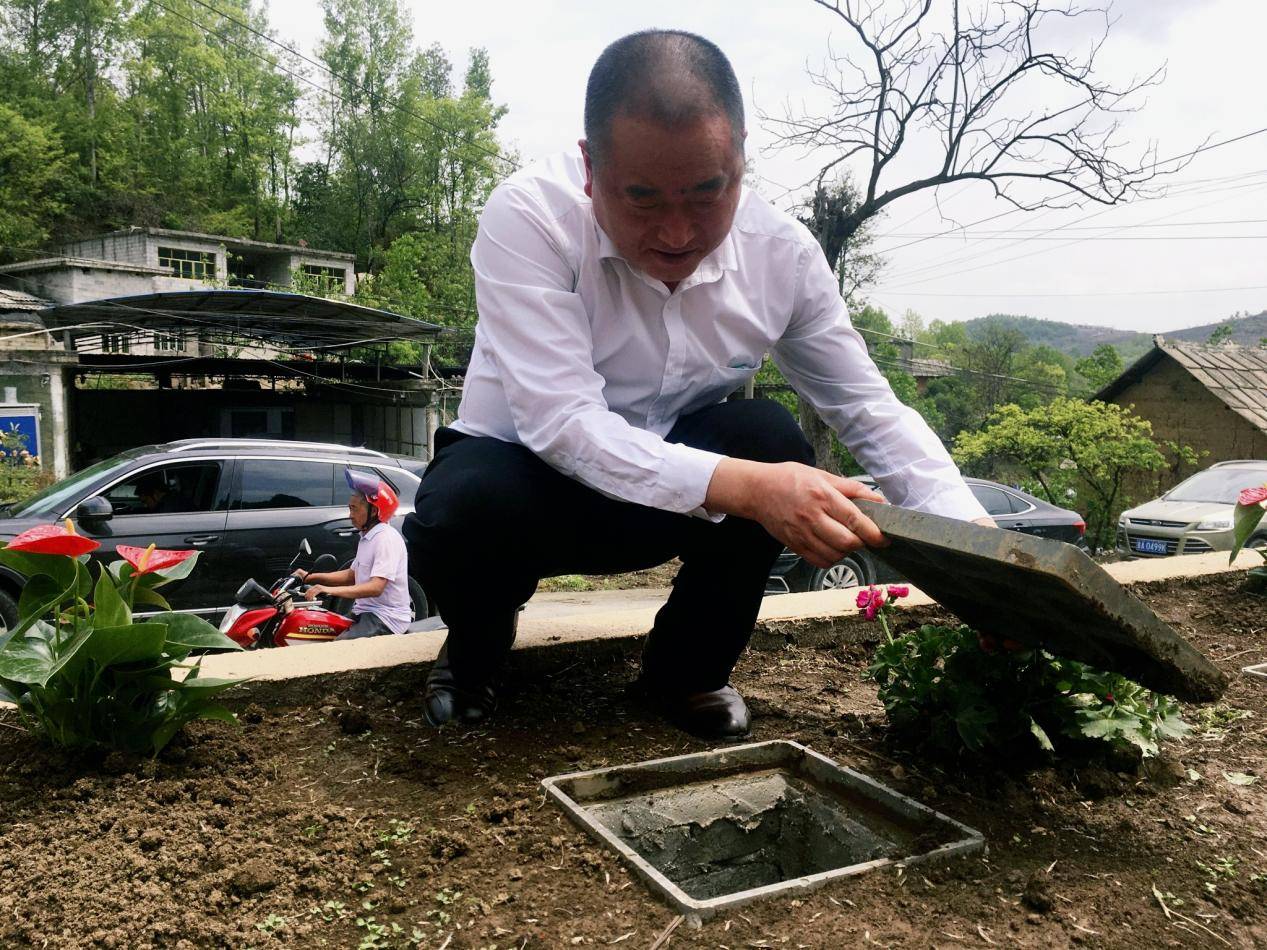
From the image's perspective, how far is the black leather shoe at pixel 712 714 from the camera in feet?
7.55

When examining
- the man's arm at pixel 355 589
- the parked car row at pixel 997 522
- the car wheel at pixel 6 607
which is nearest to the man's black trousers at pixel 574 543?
the man's arm at pixel 355 589

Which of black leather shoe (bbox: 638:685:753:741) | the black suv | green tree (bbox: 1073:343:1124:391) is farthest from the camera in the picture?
green tree (bbox: 1073:343:1124:391)

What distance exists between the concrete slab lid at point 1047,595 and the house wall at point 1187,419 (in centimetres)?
2409

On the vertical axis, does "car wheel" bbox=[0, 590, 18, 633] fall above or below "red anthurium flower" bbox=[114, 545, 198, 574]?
below

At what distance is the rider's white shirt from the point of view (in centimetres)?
532

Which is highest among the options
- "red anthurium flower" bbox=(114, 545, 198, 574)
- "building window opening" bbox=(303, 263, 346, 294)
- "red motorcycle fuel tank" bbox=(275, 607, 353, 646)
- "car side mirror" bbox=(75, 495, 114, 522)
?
"building window opening" bbox=(303, 263, 346, 294)

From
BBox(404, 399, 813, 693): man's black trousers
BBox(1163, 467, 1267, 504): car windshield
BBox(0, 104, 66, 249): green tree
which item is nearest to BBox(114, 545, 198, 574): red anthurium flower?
BBox(404, 399, 813, 693): man's black trousers

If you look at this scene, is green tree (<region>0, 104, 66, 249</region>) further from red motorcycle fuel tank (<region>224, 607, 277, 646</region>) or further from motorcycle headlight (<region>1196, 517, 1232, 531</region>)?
motorcycle headlight (<region>1196, 517, 1232, 531</region>)

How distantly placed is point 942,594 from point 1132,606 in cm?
52

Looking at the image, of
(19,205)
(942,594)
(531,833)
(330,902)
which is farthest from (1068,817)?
(19,205)

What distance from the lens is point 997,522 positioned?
1028cm

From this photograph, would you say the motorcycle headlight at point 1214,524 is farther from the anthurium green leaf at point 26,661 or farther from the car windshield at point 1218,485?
the anthurium green leaf at point 26,661

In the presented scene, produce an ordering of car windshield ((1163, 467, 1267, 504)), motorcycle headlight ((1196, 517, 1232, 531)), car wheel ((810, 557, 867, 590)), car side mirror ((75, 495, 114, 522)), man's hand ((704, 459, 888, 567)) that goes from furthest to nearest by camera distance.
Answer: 1. car windshield ((1163, 467, 1267, 504))
2. motorcycle headlight ((1196, 517, 1232, 531))
3. car wheel ((810, 557, 867, 590))
4. car side mirror ((75, 495, 114, 522))
5. man's hand ((704, 459, 888, 567))

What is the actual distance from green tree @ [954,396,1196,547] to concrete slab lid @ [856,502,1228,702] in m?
20.7
